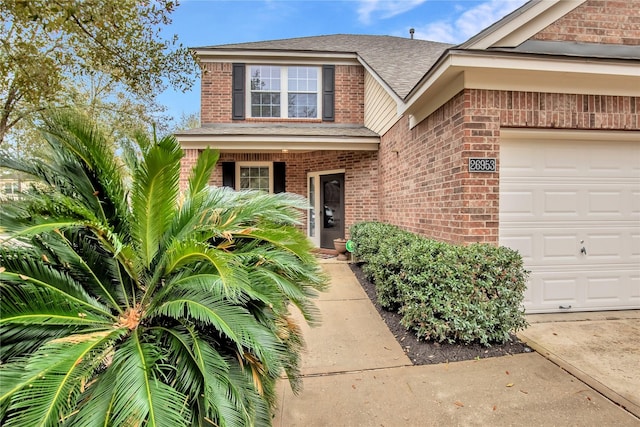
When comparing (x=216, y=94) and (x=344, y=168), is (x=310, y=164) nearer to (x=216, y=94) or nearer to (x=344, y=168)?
(x=344, y=168)

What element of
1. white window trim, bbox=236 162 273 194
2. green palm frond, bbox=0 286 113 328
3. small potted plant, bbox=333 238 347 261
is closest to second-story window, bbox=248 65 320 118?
white window trim, bbox=236 162 273 194

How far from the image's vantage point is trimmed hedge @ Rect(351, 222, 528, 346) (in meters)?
3.36

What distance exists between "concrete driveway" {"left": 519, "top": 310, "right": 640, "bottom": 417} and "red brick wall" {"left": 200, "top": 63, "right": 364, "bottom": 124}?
731cm

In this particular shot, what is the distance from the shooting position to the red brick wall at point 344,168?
8352 mm

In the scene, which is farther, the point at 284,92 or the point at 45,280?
the point at 284,92

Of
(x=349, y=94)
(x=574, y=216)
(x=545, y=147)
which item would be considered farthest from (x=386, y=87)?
(x=574, y=216)

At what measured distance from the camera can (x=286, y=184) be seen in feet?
31.8

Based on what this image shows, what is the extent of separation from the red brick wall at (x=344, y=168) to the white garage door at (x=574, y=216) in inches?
170

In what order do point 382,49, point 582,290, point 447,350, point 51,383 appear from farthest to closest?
point 382,49 → point 582,290 → point 447,350 → point 51,383

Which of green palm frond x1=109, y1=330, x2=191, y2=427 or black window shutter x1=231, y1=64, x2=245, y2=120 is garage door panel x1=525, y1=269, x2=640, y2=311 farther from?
black window shutter x1=231, y1=64, x2=245, y2=120

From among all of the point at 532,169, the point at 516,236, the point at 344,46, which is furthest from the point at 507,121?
the point at 344,46

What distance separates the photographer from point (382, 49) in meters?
10.1

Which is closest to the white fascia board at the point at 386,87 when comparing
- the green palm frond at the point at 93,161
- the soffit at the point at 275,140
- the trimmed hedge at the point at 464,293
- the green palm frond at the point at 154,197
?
the soffit at the point at 275,140

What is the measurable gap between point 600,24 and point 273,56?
756cm
